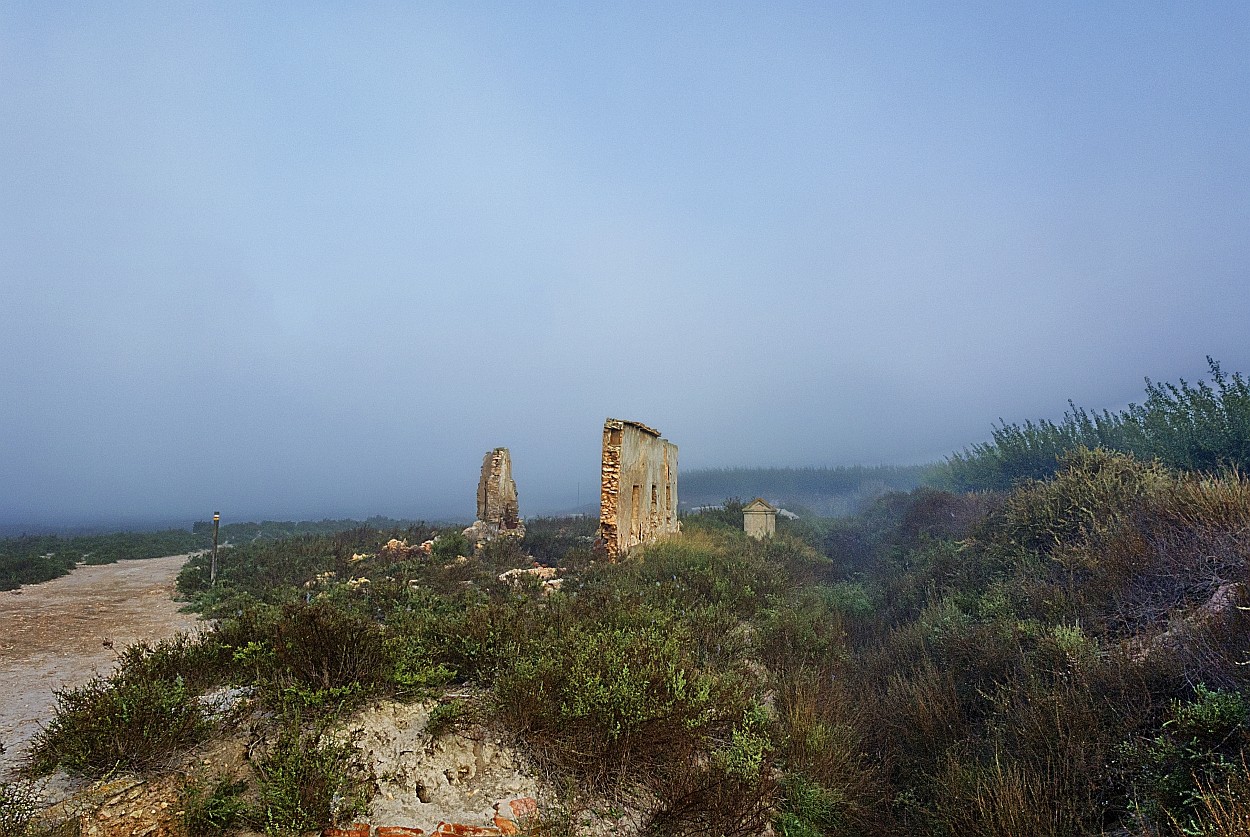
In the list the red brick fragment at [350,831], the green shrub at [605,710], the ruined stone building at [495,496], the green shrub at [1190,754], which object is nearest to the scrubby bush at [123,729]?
the red brick fragment at [350,831]

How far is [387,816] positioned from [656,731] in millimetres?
1817

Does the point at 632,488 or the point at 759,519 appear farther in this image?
the point at 759,519

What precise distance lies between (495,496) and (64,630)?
11.1m

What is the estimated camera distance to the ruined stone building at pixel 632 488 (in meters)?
12.9

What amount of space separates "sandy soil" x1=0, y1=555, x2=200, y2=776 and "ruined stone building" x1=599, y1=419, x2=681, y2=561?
788 centimetres

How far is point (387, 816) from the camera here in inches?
132

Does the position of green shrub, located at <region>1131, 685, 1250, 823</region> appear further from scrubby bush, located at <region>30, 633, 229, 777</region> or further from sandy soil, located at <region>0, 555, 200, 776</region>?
sandy soil, located at <region>0, 555, 200, 776</region>

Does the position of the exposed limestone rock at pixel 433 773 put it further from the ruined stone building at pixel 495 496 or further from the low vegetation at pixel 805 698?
the ruined stone building at pixel 495 496

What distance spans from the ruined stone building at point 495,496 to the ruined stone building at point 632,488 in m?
4.89

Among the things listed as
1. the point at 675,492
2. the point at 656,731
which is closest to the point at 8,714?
the point at 656,731

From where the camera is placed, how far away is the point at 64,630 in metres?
8.28

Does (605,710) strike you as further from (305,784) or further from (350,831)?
(305,784)

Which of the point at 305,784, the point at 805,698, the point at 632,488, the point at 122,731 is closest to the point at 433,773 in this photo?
the point at 305,784

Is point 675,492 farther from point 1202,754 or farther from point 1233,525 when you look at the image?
point 1202,754
